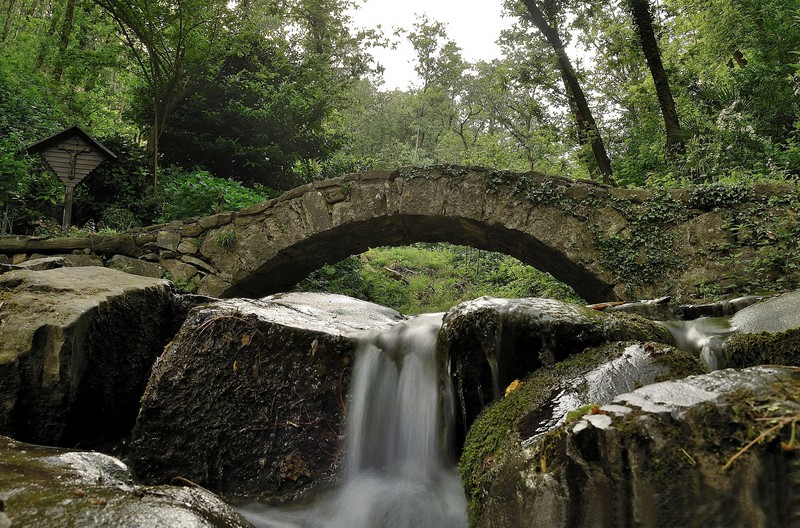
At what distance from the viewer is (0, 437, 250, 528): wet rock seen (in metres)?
1.37

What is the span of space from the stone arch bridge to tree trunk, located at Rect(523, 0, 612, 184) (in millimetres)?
3346

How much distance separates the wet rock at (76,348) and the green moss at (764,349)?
13.3 ft

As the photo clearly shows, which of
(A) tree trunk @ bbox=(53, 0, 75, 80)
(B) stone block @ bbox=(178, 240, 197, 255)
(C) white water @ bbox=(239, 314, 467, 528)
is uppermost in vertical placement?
(A) tree trunk @ bbox=(53, 0, 75, 80)

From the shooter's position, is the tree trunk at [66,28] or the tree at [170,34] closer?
the tree at [170,34]

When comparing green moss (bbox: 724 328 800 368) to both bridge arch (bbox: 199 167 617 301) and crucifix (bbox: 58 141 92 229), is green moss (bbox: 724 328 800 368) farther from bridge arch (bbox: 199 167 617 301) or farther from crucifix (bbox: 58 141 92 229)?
crucifix (bbox: 58 141 92 229)

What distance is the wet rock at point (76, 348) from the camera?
2934mm

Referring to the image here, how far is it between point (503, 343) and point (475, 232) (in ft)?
15.0

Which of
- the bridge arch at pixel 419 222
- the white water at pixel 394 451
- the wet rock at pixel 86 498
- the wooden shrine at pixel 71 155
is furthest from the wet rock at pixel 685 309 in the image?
the wooden shrine at pixel 71 155

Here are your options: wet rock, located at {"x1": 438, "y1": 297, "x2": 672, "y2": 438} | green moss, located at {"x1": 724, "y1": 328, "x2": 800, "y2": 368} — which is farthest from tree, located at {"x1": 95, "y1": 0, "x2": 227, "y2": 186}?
green moss, located at {"x1": 724, "y1": 328, "x2": 800, "y2": 368}

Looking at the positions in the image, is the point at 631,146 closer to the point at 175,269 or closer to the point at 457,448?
the point at 175,269

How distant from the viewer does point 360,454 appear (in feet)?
10.2

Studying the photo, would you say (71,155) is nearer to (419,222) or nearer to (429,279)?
(419,222)

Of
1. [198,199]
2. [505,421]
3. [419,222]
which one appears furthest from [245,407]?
[198,199]

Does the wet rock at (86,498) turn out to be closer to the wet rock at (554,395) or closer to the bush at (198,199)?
the wet rock at (554,395)
